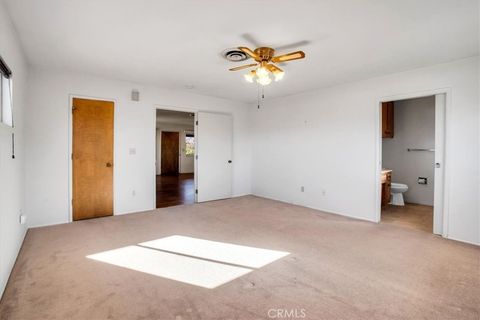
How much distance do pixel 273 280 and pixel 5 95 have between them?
3.22m

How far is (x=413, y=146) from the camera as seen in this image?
543 cm

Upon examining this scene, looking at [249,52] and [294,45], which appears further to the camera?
[294,45]

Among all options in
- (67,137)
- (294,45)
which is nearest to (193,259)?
(294,45)

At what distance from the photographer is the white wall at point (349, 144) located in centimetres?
317

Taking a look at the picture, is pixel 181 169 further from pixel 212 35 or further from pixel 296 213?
pixel 212 35

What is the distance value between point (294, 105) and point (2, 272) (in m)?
5.05

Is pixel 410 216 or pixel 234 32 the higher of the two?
pixel 234 32

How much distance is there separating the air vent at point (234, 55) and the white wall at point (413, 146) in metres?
4.36

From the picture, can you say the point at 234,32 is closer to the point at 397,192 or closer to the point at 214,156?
the point at 214,156

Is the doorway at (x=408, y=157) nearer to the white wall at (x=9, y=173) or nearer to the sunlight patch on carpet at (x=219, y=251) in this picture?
the sunlight patch on carpet at (x=219, y=251)

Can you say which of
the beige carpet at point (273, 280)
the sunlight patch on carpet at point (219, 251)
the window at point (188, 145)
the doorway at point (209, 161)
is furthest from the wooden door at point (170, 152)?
the sunlight patch on carpet at point (219, 251)

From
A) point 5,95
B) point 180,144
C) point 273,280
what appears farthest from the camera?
point 180,144

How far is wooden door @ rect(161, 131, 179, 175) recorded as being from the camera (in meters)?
11.1

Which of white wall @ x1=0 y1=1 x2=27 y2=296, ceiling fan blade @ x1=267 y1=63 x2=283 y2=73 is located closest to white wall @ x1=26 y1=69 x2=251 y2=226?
white wall @ x1=0 y1=1 x2=27 y2=296
